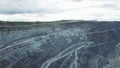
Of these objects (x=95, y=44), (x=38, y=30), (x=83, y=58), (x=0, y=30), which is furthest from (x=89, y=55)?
(x=0, y=30)

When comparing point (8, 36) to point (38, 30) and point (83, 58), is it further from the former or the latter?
point (83, 58)

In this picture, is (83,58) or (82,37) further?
(82,37)

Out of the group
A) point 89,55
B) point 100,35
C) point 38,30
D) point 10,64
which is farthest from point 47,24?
point 10,64

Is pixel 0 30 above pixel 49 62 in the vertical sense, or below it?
above

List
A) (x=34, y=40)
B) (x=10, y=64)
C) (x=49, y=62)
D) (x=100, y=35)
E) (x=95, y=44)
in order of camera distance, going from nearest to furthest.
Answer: (x=10, y=64) < (x=49, y=62) < (x=34, y=40) < (x=95, y=44) < (x=100, y=35)

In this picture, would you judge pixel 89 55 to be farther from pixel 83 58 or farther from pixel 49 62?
pixel 49 62

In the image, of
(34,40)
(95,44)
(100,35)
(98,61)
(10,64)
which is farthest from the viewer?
(100,35)
